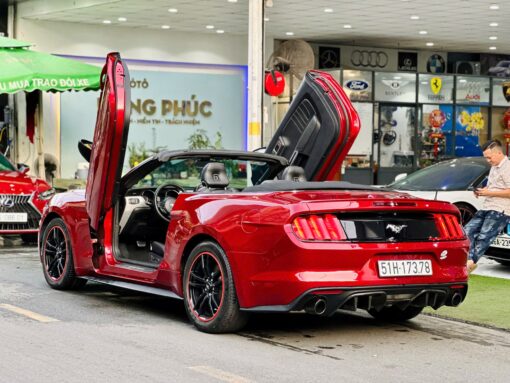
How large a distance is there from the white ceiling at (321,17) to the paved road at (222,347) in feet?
48.0

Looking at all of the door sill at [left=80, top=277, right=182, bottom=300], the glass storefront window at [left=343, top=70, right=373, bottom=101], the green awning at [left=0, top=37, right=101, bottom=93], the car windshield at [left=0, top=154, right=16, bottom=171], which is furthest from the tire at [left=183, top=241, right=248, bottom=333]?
the glass storefront window at [left=343, top=70, right=373, bottom=101]

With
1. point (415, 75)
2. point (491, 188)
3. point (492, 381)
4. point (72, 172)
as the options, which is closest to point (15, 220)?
point (491, 188)

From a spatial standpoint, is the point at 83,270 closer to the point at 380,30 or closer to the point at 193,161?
the point at 193,161

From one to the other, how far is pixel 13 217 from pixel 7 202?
224 millimetres

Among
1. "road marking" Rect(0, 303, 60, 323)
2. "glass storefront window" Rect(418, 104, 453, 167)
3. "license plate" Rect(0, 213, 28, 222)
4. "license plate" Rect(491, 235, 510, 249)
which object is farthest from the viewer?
"glass storefront window" Rect(418, 104, 453, 167)

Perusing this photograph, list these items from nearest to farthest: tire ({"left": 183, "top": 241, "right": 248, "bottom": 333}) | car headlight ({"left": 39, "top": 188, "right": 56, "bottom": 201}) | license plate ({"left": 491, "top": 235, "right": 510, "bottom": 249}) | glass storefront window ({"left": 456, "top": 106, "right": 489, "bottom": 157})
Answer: tire ({"left": 183, "top": 241, "right": 248, "bottom": 333})
license plate ({"left": 491, "top": 235, "right": 510, "bottom": 249})
car headlight ({"left": 39, "top": 188, "right": 56, "bottom": 201})
glass storefront window ({"left": 456, "top": 106, "right": 489, "bottom": 157})

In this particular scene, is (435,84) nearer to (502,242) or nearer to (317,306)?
(502,242)

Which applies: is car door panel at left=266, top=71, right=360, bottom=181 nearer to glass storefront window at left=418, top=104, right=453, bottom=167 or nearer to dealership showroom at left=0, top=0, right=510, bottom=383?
dealership showroom at left=0, top=0, right=510, bottom=383

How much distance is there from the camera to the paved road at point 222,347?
629 centimetres

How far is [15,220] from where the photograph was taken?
14.2 meters

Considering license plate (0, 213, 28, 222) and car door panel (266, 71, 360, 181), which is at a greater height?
car door panel (266, 71, 360, 181)

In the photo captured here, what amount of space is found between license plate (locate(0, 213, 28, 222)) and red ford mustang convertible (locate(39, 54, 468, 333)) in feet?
15.2

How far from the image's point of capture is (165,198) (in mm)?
9344

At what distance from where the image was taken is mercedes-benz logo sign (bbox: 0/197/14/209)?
14159 mm
